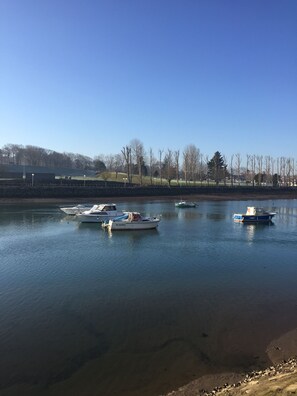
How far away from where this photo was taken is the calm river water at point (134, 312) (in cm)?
1170

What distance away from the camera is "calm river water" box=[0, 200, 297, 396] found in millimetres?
11695

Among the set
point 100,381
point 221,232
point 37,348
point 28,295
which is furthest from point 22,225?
point 100,381

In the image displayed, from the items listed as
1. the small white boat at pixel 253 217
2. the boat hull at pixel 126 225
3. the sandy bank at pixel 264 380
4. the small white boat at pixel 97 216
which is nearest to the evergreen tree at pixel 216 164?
the small white boat at pixel 253 217

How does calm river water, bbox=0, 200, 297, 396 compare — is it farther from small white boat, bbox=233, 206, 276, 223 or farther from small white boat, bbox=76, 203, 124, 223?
small white boat, bbox=233, 206, 276, 223

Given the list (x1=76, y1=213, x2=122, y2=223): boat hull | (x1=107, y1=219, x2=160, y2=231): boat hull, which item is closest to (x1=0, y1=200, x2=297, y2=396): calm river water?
(x1=107, y1=219, x2=160, y2=231): boat hull

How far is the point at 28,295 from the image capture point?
18953 mm

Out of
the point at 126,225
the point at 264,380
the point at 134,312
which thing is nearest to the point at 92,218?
the point at 126,225

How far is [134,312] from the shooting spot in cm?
1669

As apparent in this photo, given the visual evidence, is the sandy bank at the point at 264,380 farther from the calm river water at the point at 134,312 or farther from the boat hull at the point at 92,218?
the boat hull at the point at 92,218

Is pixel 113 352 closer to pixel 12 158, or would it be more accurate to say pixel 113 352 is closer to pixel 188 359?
pixel 188 359

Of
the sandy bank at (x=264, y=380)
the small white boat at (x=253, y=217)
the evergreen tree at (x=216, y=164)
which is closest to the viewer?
the sandy bank at (x=264, y=380)

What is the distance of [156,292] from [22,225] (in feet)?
100

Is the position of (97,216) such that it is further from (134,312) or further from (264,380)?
(264,380)

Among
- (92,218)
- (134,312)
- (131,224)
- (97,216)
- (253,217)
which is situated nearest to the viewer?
(134,312)
